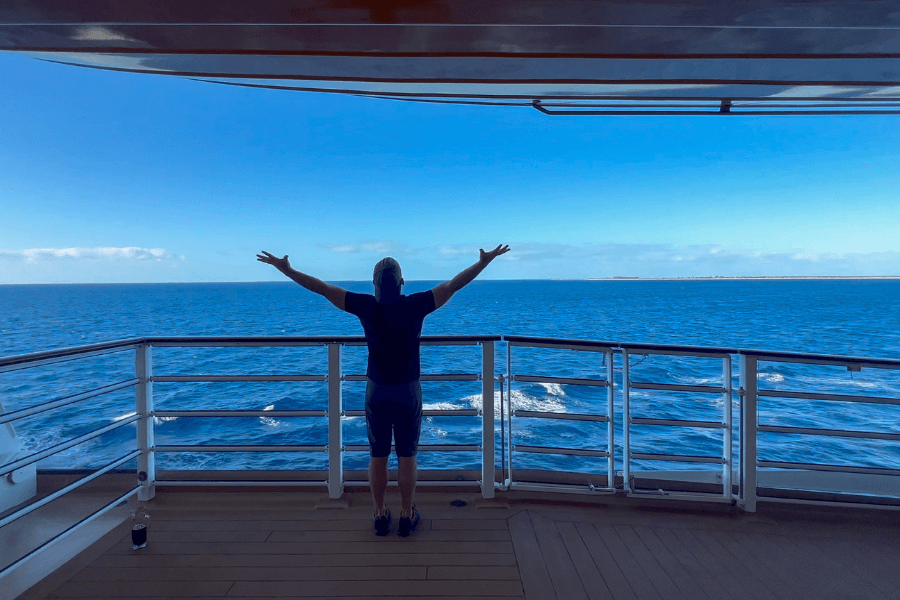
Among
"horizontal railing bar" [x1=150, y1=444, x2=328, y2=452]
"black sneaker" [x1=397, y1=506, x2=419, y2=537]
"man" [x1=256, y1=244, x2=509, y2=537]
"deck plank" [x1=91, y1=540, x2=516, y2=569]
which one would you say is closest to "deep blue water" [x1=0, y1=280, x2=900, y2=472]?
"deck plank" [x1=91, y1=540, x2=516, y2=569]

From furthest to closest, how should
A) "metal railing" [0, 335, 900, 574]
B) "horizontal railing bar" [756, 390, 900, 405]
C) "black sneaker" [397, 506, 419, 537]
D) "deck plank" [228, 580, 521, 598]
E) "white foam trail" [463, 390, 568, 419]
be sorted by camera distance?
"white foam trail" [463, 390, 568, 419] < "metal railing" [0, 335, 900, 574] < "horizontal railing bar" [756, 390, 900, 405] < "black sneaker" [397, 506, 419, 537] < "deck plank" [228, 580, 521, 598]

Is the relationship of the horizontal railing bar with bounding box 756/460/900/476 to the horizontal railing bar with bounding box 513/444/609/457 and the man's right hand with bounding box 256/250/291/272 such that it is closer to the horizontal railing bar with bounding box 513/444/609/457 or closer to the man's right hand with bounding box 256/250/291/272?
the horizontal railing bar with bounding box 513/444/609/457

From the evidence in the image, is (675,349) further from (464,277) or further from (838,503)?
(464,277)

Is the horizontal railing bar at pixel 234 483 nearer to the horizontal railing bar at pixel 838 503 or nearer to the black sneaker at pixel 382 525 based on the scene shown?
the black sneaker at pixel 382 525

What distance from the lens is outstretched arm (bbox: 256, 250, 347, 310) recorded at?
6.52ft

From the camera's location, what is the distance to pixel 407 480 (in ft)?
6.96

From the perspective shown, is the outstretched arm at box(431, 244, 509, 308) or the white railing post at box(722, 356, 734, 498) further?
the white railing post at box(722, 356, 734, 498)

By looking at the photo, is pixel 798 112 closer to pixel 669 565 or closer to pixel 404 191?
pixel 669 565

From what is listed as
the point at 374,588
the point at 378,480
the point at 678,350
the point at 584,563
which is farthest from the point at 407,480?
the point at 678,350

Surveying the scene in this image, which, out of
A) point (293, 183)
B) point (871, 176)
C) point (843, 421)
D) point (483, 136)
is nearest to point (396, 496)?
point (843, 421)

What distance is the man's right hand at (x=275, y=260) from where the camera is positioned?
204 centimetres

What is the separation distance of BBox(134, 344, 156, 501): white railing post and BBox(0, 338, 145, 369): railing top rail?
103 millimetres

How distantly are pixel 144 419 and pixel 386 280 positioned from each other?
1.71m

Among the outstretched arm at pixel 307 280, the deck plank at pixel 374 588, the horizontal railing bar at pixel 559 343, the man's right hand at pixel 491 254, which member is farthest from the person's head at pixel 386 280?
the deck plank at pixel 374 588
